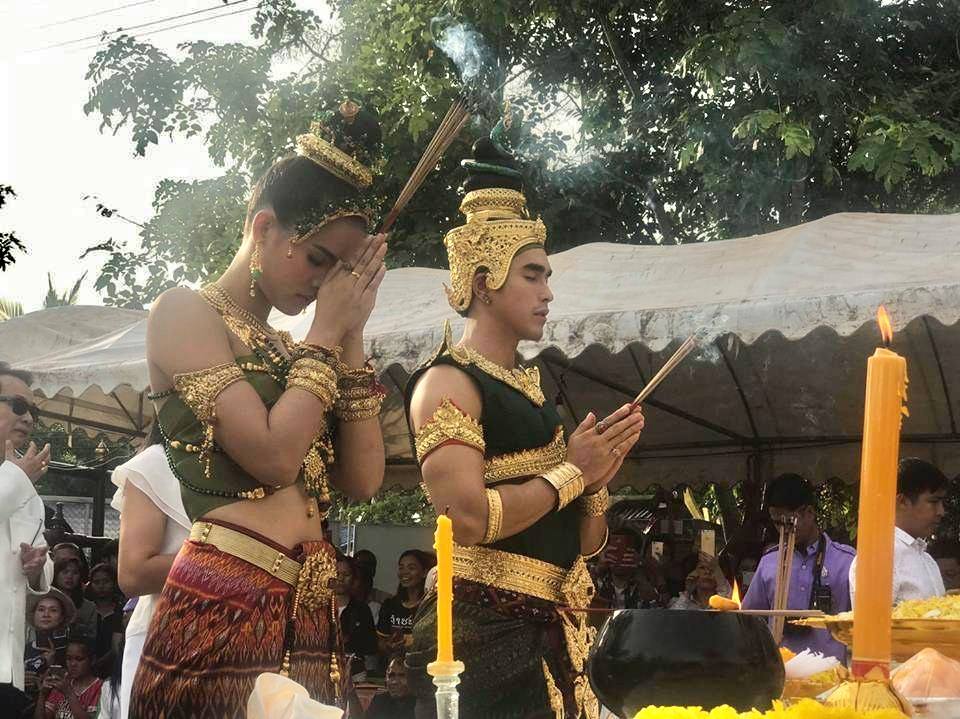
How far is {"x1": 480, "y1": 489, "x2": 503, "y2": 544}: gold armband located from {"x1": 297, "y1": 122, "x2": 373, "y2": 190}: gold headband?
2.39 ft

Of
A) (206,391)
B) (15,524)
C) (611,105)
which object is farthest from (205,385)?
(611,105)

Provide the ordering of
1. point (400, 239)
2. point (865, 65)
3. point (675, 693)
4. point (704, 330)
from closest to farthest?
point (675, 693), point (704, 330), point (865, 65), point (400, 239)

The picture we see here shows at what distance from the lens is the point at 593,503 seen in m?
3.12

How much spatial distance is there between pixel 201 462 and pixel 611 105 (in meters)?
9.58

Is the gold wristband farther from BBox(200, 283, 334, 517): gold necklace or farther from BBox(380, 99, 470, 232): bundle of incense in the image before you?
BBox(380, 99, 470, 232): bundle of incense

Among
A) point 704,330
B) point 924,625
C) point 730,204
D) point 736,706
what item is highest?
point 730,204

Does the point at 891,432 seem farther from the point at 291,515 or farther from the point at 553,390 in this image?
the point at 553,390

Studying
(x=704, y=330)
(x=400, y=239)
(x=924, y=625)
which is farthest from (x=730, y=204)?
(x=924, y=625)

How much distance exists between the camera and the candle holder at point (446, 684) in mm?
1069

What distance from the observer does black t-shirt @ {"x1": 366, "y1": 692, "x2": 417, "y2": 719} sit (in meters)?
7.05

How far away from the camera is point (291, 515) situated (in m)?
2.38

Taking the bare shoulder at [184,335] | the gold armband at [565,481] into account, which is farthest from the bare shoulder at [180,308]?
the gold armband at [565,481]

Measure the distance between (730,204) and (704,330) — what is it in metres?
5.14

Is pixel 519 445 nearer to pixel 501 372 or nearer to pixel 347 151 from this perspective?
pixel 501 372
